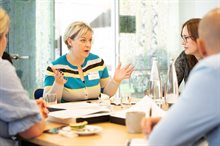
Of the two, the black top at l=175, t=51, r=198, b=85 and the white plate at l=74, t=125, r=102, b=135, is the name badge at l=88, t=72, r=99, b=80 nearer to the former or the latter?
the black top at l=175, t=51, r=198, b=85

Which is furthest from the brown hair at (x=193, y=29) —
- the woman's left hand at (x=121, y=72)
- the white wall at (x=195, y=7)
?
the white wall at (x=195, y=7)

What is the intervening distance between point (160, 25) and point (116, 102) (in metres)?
2.86

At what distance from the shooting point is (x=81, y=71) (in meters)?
2.94

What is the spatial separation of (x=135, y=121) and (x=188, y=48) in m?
1.33

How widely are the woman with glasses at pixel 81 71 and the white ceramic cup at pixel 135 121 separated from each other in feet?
3.94

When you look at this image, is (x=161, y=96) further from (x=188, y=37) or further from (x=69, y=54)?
(x=69, y=54)

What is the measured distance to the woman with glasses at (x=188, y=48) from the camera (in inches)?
107

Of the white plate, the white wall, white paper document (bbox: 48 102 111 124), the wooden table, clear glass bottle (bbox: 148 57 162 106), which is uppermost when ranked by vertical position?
the white wall

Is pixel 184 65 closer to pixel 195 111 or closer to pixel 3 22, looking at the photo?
pixel 3 22

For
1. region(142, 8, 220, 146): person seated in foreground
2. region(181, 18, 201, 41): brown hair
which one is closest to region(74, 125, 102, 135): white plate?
region(142, 8, 220, 146): person seated in foreground

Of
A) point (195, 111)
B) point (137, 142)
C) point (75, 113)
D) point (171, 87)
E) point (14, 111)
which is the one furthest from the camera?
point (171, 87)

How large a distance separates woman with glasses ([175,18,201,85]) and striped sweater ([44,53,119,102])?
0.58 m

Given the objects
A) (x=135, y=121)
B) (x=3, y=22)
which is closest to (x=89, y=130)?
(x=135, y=121)

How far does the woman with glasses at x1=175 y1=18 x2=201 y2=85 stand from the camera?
272 cm
